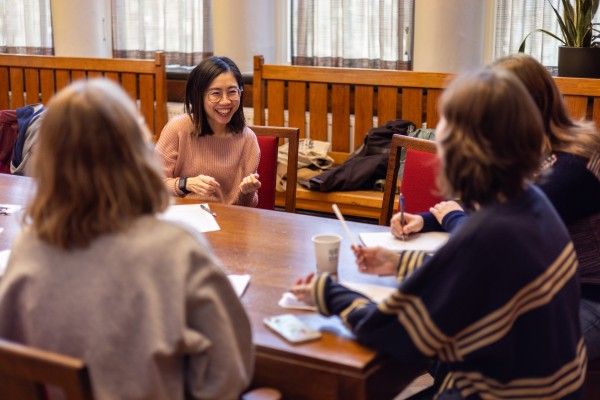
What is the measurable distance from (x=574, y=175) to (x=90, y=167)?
1.22 metres

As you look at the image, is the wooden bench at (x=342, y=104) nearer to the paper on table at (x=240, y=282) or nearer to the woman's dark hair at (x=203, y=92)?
the woman's dark hair at (x=203, y=92)

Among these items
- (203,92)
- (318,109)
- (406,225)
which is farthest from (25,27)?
(406,225)

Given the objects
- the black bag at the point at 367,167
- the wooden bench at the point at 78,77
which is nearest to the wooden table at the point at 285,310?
the black bag at the point at 367,167

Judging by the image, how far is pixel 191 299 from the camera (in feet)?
4.75

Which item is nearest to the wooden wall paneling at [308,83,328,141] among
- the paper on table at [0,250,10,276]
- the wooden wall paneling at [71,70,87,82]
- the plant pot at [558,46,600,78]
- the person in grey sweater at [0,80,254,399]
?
the plant pot at [558,46,600,78]

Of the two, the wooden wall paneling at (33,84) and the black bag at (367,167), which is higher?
the wooden wall paneling at (33,84)

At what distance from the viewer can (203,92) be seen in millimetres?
3055

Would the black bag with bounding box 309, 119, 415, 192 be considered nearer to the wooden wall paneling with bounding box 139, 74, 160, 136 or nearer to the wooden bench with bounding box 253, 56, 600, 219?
the wooden bench with bounding box 253, 56, 600, 219

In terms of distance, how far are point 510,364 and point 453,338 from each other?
11 centimetres

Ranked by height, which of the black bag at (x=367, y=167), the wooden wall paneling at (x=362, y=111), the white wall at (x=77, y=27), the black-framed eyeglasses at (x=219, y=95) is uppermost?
the white wall at (x=77, y=27)

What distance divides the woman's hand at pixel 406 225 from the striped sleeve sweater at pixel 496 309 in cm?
63

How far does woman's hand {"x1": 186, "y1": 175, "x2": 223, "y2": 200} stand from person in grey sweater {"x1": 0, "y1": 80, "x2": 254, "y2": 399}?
1406 millimetres

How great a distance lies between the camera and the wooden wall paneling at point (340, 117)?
4.54 metres

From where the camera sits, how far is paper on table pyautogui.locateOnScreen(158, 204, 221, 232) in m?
2.50
